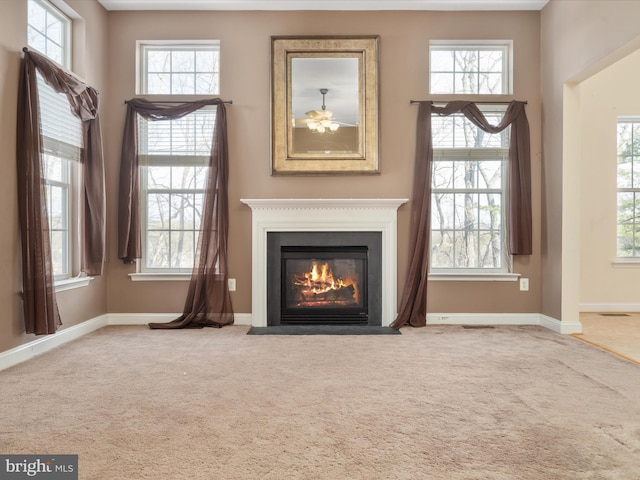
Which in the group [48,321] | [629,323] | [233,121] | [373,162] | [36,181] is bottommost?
[629,323]

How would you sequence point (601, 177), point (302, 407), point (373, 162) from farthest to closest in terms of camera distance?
1. point (601, 177)
2. point (373, 162)
3. point (302, 407)

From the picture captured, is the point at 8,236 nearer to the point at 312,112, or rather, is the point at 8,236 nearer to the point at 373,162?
the point at 312,112

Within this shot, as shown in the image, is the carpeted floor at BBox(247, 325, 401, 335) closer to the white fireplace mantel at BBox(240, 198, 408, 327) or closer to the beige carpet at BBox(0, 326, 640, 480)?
the white fireplace mantel at BBox(240, 198, 408, 327)

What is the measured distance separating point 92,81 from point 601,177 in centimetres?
566

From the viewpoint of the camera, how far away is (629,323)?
4.88 metres

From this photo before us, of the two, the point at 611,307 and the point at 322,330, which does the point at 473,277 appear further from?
the point at 611,307

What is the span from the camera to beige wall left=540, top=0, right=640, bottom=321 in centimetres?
401

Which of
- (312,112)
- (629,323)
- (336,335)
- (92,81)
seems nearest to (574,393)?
(336,335)

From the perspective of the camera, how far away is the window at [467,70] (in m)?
4.91

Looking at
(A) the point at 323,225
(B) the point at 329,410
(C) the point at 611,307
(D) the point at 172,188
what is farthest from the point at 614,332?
(D) the point at 172,188

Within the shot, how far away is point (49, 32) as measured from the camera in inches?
156

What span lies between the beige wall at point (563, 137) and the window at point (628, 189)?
1.63m

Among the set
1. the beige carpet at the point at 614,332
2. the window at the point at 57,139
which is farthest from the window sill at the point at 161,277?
the beige carpet at the point at 614,332

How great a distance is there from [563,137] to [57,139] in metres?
4.47
